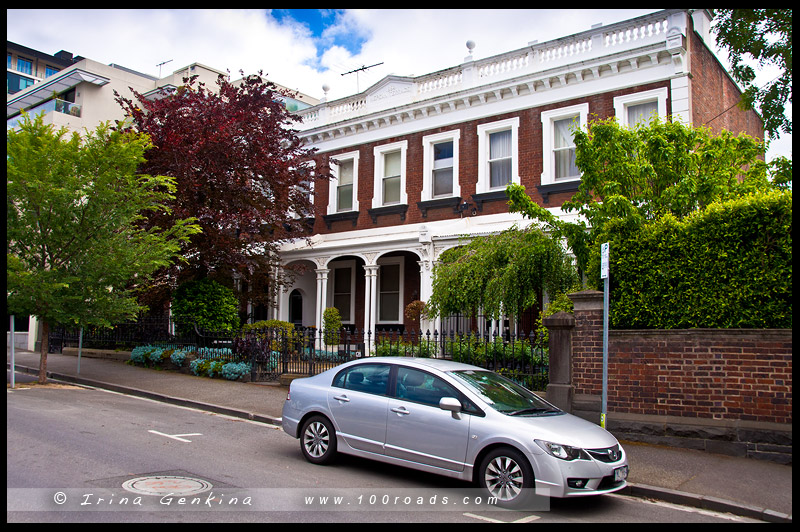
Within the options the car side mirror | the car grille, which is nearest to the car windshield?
the car side mirror

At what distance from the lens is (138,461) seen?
7617mm

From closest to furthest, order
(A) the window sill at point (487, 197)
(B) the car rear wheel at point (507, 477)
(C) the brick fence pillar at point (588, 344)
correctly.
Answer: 1. (B) the car rear wheel at point (507, 477)
2. (C) the brick fence pillar at point (588, 344)
3. (A) the window sill at point (487, 197)

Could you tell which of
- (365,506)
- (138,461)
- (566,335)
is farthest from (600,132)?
(138,461)

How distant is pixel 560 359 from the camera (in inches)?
400

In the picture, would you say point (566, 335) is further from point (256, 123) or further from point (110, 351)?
point (110, 351)

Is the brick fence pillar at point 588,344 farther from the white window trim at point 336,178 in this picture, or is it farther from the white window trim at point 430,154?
the white window trim at point 336,178

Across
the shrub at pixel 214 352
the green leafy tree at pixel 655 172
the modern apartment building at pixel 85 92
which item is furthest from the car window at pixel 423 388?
the modern apartment building at pixel 85 92

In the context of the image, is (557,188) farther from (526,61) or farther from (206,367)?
(206,367)

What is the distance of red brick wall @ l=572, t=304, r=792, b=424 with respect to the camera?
8.55m

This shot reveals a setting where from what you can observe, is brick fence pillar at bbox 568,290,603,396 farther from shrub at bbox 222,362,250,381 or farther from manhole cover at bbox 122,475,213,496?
shrub at bbox 222,362,250,381

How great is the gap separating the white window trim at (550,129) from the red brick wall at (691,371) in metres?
7.98

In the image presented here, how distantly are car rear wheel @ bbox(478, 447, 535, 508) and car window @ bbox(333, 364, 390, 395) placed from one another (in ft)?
5.42

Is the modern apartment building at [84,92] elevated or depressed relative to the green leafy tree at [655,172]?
elevated

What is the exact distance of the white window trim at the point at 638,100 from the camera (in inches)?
632
